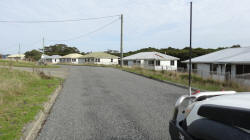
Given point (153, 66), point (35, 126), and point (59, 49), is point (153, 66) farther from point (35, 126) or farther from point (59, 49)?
point (59, 49)

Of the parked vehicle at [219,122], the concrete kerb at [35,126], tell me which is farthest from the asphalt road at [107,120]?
the parked vehicle at [219,122]

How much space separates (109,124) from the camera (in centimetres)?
516

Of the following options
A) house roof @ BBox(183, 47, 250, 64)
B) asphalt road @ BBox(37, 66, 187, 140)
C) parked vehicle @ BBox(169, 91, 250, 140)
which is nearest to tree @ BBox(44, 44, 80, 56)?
house roof @ BBox(183, 47, 250, 64)

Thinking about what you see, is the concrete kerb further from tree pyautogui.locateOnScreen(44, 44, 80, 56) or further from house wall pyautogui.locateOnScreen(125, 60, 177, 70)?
tree pyautogui.locateOnScreen(44, 44, 80, 56)

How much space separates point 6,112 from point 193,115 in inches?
221

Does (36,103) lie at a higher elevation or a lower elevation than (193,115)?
lower

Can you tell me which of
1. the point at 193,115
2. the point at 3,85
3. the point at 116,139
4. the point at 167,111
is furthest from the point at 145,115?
the point at 3,85

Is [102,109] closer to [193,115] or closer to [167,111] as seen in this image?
[167,111]

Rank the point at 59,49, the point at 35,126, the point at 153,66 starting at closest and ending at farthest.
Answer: the point at 35,126 < the point at 153,66 < the point at 59,49

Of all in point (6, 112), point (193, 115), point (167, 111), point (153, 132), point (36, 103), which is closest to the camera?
point (193, 115)

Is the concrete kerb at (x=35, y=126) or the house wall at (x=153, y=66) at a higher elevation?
the house wall at (x=153, y=66)

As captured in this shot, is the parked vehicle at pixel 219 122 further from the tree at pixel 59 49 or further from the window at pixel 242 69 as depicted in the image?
the tree at pixel 59 49

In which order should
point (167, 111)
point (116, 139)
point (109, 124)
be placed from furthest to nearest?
1. point (167, 111)
2. point (109, 124)
3. point (116, 139)

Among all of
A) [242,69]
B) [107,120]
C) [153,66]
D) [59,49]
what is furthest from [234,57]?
[59,49]
